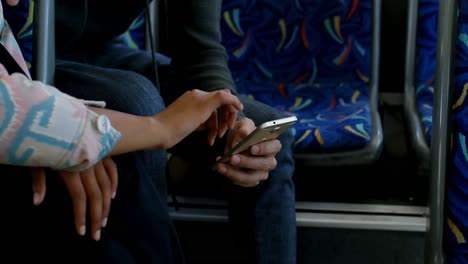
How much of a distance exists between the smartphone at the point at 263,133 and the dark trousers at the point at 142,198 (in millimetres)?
102

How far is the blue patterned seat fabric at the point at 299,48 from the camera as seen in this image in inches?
67.1

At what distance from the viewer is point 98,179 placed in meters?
0.66

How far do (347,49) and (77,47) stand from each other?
0.78 metres

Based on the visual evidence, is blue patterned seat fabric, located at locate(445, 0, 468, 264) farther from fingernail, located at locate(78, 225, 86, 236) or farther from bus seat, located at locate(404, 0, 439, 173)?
bus seat, located at locate(404, 0, 439, 173)

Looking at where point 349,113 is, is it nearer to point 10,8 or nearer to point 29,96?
point 10,8

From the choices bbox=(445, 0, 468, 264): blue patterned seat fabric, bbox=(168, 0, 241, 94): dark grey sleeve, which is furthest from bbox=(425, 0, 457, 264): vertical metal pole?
bbox=(168, 0, 241, 94): dark grey sleeve

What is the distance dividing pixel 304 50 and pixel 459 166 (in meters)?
0.90

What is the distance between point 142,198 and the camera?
0.66 metres

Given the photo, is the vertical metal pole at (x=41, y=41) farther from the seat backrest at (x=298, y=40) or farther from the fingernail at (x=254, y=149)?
the seat backrest at (x=298, y=40)

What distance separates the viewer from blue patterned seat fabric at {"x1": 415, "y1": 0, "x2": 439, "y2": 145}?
64.3 inches

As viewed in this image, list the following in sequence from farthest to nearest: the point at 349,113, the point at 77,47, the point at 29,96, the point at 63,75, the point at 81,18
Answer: the point at 349,113, the point at 77,47, the point at 81,18, the point at 63,75, the point at 29,96

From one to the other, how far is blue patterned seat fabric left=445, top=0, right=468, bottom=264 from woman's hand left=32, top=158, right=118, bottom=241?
1.61ft

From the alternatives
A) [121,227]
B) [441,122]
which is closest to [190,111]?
[121,227]

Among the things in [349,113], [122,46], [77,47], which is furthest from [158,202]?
[349,113]
